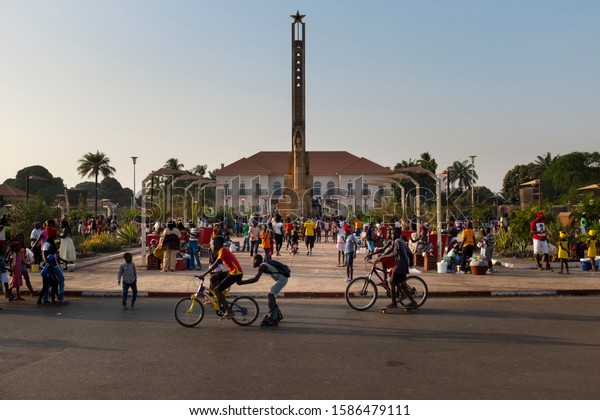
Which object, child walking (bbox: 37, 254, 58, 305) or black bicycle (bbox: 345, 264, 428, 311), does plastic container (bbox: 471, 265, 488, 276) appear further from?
child walking (bbox: 37, 254, 58, 305)

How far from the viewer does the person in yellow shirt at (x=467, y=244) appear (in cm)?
1791

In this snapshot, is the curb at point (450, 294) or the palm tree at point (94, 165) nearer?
the curb at point (450, 294)

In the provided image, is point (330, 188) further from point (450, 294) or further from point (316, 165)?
point (450, 294)

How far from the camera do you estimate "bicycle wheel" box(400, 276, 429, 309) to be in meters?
11.7

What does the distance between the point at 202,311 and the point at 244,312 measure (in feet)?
2.32

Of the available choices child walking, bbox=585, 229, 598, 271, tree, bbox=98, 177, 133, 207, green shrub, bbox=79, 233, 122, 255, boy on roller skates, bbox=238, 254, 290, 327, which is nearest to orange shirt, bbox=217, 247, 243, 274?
boy on roller skates, bbox=238, 254, 290, 327

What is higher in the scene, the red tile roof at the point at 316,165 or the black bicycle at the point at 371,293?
the red tile roof at the point at 316,165

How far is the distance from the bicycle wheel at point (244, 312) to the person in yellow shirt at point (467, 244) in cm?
960

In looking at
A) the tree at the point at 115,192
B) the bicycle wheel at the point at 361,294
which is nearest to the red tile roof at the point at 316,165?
the tree at the point at 115,192

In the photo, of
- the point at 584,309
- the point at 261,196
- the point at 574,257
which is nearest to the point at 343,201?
→ the point at 261,196

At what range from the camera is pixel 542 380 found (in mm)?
6453

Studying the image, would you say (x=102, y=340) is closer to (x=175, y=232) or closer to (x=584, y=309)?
(x=584, y=309)

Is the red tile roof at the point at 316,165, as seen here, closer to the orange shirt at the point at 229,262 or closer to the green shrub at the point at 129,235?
the green shrub at the point at 129,235

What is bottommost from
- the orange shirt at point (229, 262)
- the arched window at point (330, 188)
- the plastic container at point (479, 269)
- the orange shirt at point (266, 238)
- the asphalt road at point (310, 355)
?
the asphalt road at point (310, 355)
